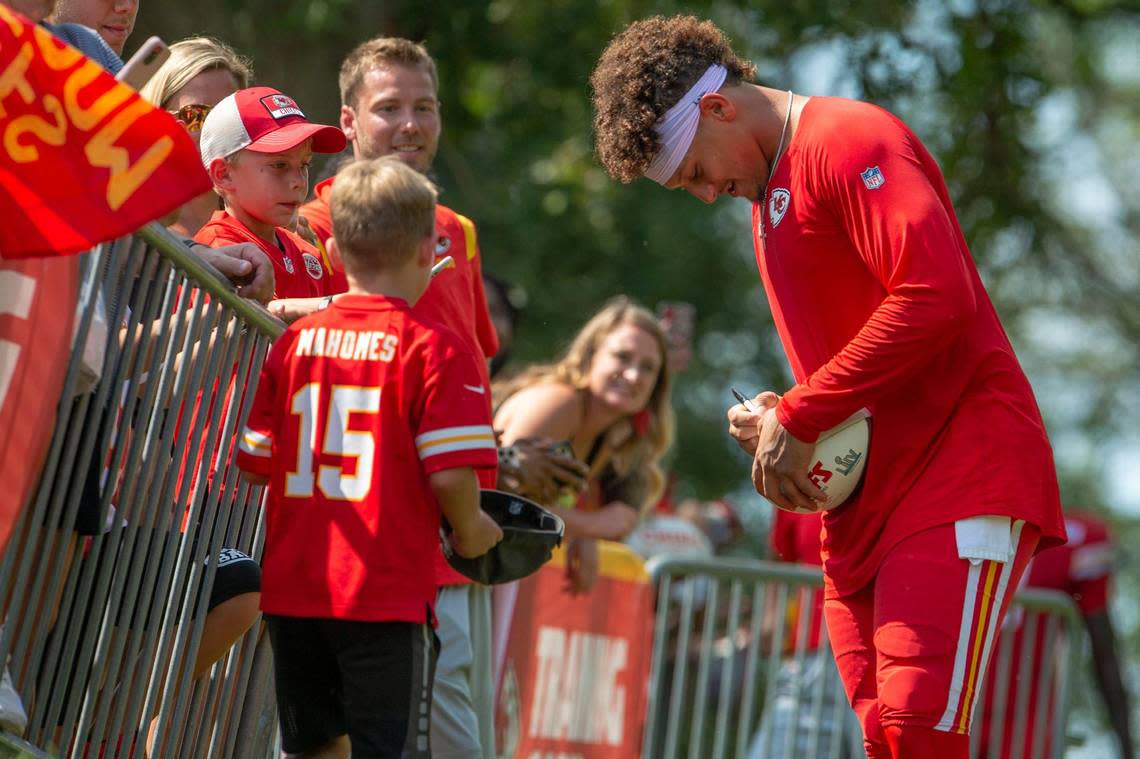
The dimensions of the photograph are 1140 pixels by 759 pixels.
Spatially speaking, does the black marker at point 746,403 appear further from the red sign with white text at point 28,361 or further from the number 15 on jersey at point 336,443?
the red sign with white text at point 28,361

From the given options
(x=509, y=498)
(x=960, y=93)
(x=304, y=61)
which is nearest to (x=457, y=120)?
(x=304, y=61)

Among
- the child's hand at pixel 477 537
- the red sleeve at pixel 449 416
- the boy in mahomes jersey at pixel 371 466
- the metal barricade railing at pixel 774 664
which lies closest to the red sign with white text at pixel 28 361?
the boy in mahomes jersey at pixel 371 466

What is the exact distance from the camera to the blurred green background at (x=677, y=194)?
11969mm

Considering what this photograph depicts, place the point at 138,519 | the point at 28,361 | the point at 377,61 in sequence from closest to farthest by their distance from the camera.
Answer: the point at 28,361, the point at 138,519, the point at 377,61

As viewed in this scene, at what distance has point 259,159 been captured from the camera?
4887 mm

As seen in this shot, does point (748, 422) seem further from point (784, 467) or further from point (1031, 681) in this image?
point (1031, 681)

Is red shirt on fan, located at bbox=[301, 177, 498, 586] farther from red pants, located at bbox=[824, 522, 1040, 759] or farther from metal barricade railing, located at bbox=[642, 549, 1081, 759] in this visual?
metal barricade railing, located at bbox=[642, 549, 1081, 759]

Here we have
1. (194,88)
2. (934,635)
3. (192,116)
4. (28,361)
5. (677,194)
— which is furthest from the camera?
(677,194)

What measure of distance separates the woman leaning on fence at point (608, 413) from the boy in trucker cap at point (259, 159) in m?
2.10

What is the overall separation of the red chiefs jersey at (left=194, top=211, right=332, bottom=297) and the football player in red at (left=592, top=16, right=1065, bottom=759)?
1052 mm

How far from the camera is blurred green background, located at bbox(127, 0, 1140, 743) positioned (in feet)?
39.3

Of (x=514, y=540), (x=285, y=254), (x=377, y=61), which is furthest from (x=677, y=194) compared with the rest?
(x=514, y=540)

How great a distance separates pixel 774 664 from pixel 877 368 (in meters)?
4.84

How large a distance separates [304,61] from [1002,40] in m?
5.43
